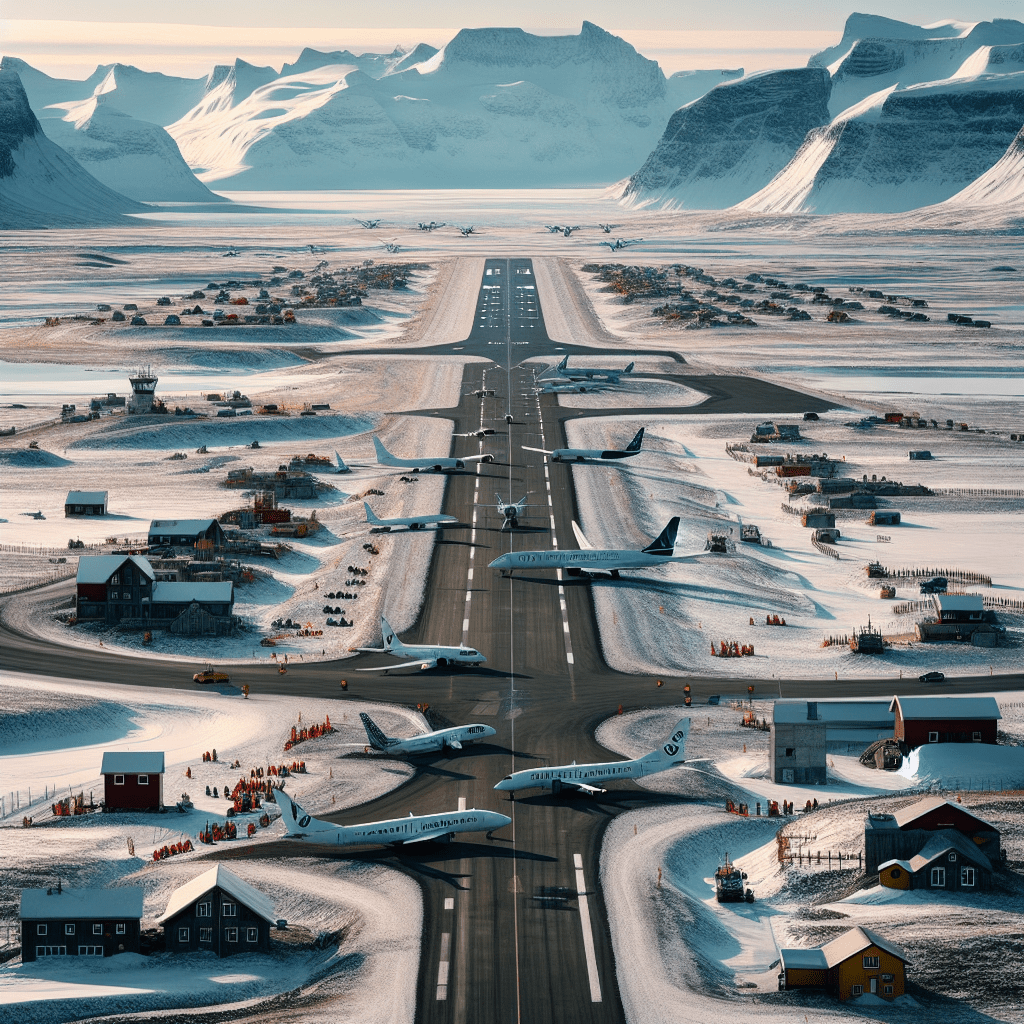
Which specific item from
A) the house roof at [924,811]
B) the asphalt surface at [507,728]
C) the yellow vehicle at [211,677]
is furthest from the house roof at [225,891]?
the yellow vehicle at [211,677]

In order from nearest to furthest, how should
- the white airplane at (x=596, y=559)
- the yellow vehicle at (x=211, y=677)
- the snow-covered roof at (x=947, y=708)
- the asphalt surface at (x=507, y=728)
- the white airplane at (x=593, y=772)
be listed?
the asphalt surface at (x=507, y=728)
the white airplane at (x=593, y=772)
the snow-covered roof at (x=947, y=708)
the yellow vehicle at (x=211, y=677)
the white airplane at (x=596, y=559)

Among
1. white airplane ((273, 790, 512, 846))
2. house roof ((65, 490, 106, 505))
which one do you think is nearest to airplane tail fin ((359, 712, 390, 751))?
white airplane ((273, 790, 512, 846))

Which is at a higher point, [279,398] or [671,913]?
[279,398]

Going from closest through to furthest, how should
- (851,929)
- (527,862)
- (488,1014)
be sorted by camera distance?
(488,1014), (851,929), (527,862)

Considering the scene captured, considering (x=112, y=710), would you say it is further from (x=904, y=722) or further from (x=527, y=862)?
(x=904, y=722)

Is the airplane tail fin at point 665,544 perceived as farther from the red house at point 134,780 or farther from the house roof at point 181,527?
the red house at point 134,780

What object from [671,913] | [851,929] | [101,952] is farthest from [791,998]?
[101,952]

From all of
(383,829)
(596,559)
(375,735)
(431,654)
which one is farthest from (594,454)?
(383,829)
